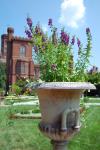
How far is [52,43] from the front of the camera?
5.71m

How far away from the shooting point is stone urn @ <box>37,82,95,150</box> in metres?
5.00

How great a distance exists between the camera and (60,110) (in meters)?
5.12

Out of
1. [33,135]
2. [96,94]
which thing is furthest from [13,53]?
[33,135]

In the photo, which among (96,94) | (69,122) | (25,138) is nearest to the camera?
(69,122)

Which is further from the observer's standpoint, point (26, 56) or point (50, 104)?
point (26, 56)

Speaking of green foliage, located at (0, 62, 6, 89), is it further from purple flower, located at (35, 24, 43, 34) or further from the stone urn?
the stone urn

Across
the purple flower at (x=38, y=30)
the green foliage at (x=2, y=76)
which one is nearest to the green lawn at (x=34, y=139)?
the purple flower at (x=38, y=30)

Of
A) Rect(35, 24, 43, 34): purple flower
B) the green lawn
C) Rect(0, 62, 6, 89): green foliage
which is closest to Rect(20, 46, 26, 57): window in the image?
Rect(0, 62, 6, 89): green foliage

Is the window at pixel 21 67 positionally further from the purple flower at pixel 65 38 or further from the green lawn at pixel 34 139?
the purple flower at pixel 65 38

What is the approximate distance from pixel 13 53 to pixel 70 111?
5620 cm

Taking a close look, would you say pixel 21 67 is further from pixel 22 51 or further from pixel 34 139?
pixel 34 139

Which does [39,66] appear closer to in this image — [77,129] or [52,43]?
[52,43]

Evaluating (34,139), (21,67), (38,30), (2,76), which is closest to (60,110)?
(38,30)

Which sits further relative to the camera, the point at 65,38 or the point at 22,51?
the point at 22,51
